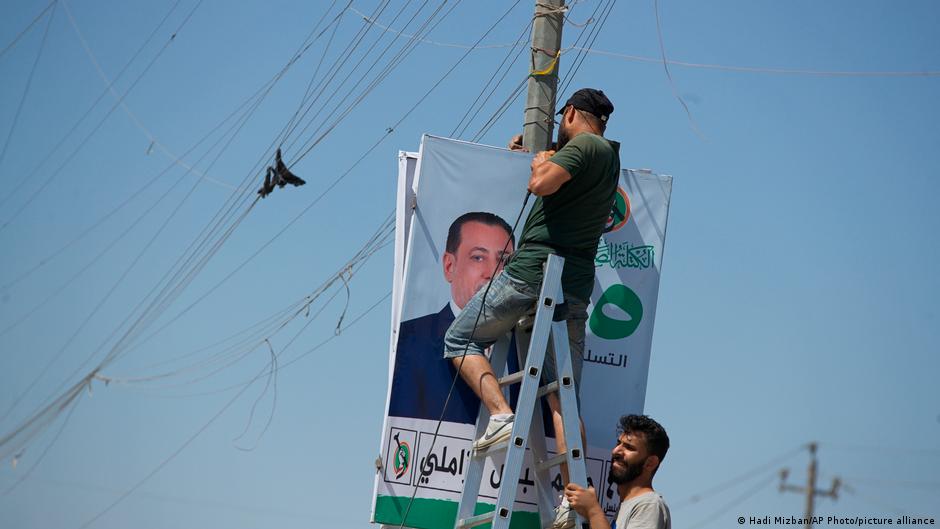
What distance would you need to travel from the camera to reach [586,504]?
531 cm

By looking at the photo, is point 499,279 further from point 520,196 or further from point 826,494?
point 826,494

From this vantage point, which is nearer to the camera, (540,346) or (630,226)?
(540,346)

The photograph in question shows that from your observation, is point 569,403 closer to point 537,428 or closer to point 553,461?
point 553,461

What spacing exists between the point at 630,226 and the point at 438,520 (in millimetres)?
2197

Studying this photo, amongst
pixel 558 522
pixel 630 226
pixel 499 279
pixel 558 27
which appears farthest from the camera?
pixel 558 27

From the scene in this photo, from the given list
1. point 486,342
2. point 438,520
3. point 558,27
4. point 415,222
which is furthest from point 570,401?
point 558,27

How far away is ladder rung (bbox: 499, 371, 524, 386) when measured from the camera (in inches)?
231

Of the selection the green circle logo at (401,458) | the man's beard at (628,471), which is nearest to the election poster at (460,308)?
the green circle logo at (401,458)

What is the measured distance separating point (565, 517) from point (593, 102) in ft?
7.36

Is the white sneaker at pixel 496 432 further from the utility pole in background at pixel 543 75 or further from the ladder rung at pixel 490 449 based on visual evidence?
the utility pole in background at pixel 543 75

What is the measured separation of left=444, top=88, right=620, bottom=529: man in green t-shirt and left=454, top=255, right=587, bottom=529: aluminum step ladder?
0.35 feet

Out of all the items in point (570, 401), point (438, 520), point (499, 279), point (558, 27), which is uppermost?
point (558, 27)

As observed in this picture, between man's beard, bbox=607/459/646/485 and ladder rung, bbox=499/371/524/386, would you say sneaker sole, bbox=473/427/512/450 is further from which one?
man's beard, bbox=607/459/646/485

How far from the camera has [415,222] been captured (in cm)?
675
